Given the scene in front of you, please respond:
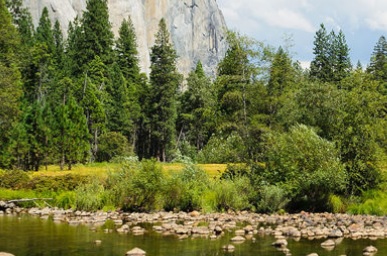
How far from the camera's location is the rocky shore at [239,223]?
2041 centimetres

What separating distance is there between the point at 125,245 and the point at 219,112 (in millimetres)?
26939

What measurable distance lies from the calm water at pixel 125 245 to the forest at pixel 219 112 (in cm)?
824

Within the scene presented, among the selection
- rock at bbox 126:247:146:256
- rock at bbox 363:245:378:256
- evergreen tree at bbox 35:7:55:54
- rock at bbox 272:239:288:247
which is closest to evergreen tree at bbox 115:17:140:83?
evergreen tree at bbox 35:7:55:54

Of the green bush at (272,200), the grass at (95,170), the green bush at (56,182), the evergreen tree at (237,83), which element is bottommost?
the green bush at (272,200)

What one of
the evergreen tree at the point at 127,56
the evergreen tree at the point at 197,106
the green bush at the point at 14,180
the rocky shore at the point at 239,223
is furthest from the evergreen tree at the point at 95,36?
the rocky shore at the point at 239,223

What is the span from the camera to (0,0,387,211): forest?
29.3 m

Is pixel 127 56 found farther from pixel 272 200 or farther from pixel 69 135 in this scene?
pixel 272 200

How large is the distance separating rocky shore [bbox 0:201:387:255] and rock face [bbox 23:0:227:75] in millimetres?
80510

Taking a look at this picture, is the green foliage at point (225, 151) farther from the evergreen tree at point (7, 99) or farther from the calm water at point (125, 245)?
→ the evergreen tree at point (7, 99)

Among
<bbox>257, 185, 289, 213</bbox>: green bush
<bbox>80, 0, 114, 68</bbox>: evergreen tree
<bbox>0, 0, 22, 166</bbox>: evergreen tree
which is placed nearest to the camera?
<bbox>257, 185, 289, 213</bbox>: green bush

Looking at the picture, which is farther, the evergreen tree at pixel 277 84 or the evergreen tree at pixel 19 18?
the evergreen tree at pixel 19 18

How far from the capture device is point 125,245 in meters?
17.9

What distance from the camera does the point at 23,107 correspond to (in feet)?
166

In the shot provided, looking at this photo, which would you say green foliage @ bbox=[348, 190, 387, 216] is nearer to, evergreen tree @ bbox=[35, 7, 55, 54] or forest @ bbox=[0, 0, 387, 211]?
forest @ bbox=[0, 0, 387, 211]
